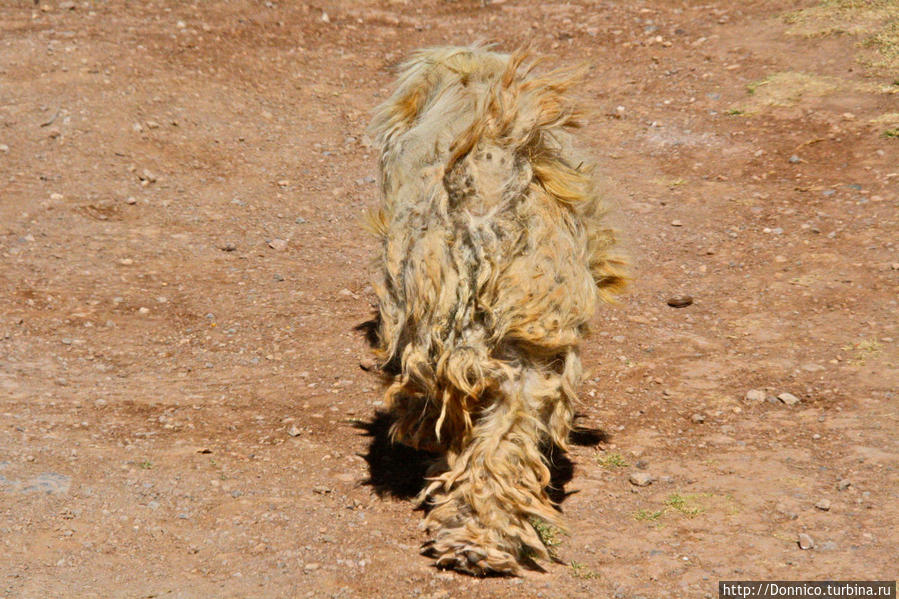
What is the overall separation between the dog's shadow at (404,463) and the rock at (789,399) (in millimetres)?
1093

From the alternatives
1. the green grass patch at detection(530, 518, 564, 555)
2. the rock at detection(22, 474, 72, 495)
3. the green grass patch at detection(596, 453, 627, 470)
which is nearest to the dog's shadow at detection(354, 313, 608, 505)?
the green grass patch at detection(596, 453, 627, 470)

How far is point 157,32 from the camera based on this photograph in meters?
11.0

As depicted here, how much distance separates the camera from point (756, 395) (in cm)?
595

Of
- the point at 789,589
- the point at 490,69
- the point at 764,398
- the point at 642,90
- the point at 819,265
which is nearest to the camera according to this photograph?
the point at 789,589

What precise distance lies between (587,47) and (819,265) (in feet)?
15.8

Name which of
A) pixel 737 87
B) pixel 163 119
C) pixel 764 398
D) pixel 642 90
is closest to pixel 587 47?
pixel 642 90

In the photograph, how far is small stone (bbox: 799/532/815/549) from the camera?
4512 millimetres

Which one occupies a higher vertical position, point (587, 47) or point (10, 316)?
point (587, 47)

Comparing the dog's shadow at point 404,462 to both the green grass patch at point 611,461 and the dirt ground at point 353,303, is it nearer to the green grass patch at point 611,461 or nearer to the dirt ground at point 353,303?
the dirt ground at point 353,303

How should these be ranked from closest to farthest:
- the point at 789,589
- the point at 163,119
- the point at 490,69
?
the point at 789,589 < the point at 490,69 < the point at 163,119

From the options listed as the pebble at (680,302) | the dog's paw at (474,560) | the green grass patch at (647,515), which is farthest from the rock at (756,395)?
the dog's paw at (474,560)

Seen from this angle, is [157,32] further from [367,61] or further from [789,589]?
[789,589]

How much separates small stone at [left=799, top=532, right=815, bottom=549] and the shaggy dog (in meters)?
1.13

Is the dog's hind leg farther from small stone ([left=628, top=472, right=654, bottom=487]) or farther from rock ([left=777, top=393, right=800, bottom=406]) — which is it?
rock ([left=777, top=393, right=800, bottom=406])
